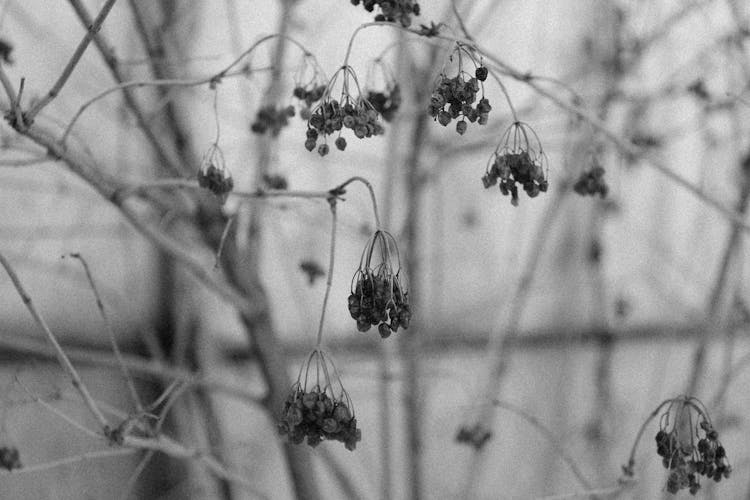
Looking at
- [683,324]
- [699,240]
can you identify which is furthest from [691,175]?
[683,324]

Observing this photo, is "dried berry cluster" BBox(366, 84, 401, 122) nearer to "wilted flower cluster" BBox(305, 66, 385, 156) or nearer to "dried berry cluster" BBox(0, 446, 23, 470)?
"wilted flower cluster" BBox(305, 66, 385, 156)

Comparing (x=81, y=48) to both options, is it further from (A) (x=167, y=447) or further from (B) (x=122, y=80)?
(A) (x=167, y=447)

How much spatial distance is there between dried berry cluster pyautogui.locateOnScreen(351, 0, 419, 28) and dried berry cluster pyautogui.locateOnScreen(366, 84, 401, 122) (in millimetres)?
156

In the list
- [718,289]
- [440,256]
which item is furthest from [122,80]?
[440,256]

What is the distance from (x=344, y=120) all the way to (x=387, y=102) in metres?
0.27

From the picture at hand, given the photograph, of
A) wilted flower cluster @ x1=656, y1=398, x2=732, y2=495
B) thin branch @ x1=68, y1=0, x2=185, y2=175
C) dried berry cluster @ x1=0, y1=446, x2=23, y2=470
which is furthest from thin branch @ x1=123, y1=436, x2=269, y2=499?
wilted flower cluster @ x1=656, y1=398, x2=732, y2=495

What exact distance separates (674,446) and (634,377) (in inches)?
62.4

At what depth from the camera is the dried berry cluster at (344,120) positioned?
875 mm

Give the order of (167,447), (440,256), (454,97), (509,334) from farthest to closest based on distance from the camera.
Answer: (440,256) → (509,334) → (167,447) → (454,97)

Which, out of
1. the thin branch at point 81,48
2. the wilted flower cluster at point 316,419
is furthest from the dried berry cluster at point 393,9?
the wilted flower cluster at point 316,419

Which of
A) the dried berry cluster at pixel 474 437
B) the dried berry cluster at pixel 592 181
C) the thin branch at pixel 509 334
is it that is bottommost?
the dried berry cluster at pixel 474 437

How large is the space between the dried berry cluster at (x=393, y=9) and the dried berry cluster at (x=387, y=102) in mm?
156

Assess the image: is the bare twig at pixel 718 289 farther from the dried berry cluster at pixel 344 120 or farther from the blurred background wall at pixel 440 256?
the dried berry cluster at pixel 344 120

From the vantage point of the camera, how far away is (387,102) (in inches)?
44.7
